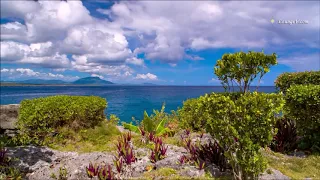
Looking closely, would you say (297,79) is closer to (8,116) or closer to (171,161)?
(171,161)

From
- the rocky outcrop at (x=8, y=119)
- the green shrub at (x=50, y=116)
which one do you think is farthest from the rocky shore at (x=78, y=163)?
the rocky outcrop at (x=8, y=119)

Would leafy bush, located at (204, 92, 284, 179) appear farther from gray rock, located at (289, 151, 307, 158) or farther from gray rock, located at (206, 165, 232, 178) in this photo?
gray rock, located at (289, 151, 307, 158)

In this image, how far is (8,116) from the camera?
1172cm

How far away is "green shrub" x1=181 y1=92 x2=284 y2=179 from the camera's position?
6324 millimetres

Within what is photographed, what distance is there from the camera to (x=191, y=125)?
13.1 meters

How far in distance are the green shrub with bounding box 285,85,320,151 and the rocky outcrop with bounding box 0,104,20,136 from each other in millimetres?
12323

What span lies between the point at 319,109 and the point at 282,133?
194cm

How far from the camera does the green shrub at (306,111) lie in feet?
30.4

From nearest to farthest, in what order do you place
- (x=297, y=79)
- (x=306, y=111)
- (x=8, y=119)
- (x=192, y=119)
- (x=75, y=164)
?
(x=75, y=164), (x=306, y=111), (x=8, y=119), (x=192, y=119), (x=297, y=79)

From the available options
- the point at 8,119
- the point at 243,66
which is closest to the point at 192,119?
the point at 243,66

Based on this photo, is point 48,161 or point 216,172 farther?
point 48,161

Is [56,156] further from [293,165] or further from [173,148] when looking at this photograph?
[293,165]

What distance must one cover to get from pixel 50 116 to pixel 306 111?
10544 millimetres

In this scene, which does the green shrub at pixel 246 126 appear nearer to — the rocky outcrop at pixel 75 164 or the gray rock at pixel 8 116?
the rocky outcrop at pixel 75 164
